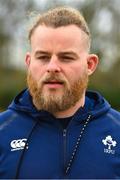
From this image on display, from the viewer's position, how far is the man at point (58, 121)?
12.3 feet

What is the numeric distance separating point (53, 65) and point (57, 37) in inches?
8.2

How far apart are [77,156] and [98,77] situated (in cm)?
1965

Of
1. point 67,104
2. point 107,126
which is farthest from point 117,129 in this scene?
point 67,104

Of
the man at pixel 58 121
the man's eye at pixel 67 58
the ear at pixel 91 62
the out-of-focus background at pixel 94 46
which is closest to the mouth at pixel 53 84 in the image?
the man at pixel 58 121

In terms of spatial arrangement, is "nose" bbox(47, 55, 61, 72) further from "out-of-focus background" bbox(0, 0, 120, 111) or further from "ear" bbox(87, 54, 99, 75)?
"out-of-focus background" bbox(0, 0, 120, 111)

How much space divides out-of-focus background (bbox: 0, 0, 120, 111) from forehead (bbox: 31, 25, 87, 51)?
18409 millimetres

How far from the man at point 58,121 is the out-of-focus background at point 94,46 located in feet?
60.3

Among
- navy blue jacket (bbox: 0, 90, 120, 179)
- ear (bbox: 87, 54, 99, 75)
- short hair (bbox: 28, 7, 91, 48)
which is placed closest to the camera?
navy blue jacket (bbox: 0, 90, 120, 179)

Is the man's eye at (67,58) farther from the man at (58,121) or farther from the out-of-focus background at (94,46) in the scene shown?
the out-of-focus background at (94,46)

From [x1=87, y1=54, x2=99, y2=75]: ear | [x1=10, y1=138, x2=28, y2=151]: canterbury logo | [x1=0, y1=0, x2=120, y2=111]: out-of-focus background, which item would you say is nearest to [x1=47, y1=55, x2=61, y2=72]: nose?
[x1=87, y1=54, x2=99, y2=75]: ear

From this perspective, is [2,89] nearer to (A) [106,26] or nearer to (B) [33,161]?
(A) [106,26]

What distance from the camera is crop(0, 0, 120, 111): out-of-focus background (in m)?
22.7

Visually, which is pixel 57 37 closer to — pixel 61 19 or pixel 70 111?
pixel 61 19

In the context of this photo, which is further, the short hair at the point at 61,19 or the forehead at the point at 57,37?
the short hair at the point at 61,19
